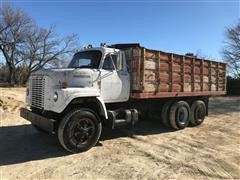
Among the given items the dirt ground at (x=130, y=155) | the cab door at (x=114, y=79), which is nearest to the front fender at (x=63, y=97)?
the cab door at (x=114, y=79)

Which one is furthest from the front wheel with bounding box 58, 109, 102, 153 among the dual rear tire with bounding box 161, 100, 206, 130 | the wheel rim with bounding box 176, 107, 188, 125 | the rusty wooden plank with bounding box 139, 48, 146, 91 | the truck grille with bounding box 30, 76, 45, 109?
the wheel rim with bounding box 176, 107, 188, 125

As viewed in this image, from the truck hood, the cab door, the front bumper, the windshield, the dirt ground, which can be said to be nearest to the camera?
the dirt ground

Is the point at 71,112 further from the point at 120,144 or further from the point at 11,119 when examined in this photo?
the point at 11,119

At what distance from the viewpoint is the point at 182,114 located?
1055 cm

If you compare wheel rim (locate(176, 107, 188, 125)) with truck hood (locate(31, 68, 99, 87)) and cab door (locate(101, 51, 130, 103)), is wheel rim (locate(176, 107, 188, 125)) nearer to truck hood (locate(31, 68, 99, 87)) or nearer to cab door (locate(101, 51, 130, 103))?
cab door (locate(101, 51, 130, 103))

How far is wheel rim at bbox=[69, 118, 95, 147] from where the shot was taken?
7.06 metres

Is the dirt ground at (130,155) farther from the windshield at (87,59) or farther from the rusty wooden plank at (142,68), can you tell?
the windshield at (87,59)

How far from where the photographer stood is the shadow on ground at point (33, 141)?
269 inches

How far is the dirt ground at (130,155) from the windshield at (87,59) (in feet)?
7.18

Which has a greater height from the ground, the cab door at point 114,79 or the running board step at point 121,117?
the cab door at point 114,79

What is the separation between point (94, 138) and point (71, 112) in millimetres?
924

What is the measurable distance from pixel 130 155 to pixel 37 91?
2915 millimetres

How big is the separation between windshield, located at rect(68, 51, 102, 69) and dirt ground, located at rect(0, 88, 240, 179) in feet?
7.18

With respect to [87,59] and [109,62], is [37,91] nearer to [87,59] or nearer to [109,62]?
[87,59]
